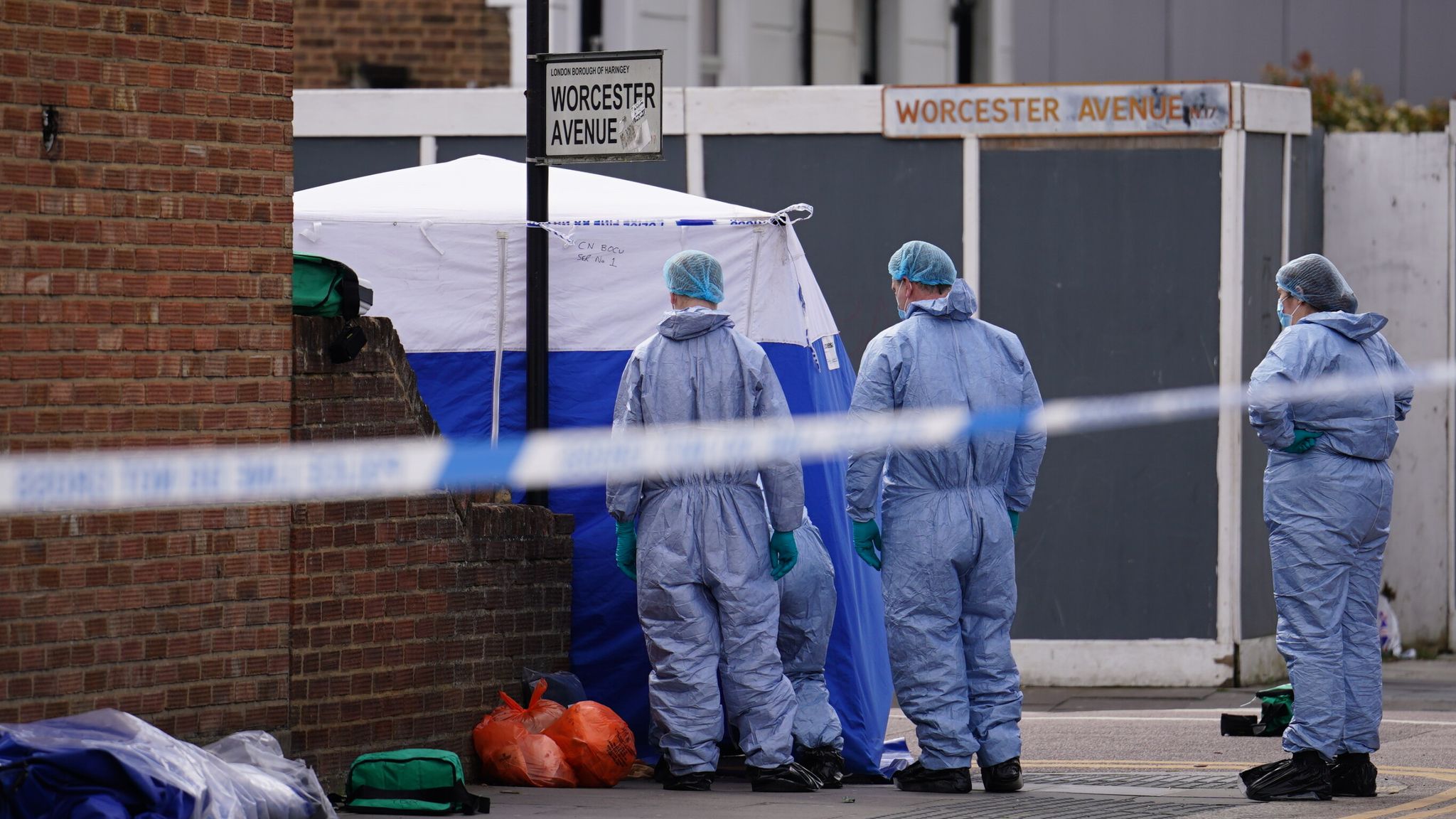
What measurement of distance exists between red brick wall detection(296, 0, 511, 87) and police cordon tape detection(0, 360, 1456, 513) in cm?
661

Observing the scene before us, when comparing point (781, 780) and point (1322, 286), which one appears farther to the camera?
point (1322, 286)

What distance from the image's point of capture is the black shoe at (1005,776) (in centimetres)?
804

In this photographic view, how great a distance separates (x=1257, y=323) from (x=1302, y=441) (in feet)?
15.0

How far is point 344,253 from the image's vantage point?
917cm

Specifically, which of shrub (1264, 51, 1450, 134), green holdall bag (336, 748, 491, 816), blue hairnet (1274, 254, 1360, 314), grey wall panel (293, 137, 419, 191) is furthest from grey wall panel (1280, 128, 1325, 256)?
green holdall bag (336, 748, 491, 816)

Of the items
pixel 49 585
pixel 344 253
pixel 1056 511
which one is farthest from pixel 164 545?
pixel 1056 511

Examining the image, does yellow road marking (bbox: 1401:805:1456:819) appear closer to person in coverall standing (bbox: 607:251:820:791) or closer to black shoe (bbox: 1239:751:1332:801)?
black shoe (bbox: 1239:751:1332:801)

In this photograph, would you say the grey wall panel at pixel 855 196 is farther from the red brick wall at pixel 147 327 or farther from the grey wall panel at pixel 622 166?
the red brick wall at pixel 147 327

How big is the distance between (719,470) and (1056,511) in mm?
4860

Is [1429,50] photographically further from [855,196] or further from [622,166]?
[622,166]

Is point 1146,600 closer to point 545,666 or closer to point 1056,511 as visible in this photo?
point 1056,511

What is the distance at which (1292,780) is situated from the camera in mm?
7789

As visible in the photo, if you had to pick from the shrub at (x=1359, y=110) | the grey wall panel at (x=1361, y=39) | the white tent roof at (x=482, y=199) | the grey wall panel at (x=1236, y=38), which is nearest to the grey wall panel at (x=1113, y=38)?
the grey wall panel at (x=1236, y=38)

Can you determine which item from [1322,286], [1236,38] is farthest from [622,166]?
[1236,38]
